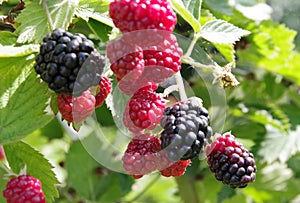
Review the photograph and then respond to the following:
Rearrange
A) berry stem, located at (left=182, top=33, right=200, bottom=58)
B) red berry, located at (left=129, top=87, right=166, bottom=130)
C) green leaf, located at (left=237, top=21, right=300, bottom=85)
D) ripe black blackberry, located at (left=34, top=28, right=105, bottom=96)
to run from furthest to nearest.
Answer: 1. green leaf, located at (left=237, top=21, right=300, bottom=85)
2. berry stem, located at (left=182, top=33, right=200, bottom=58)
3. red berry, located at (left=129, top=87, right=166, bottom=130)
4. ripe black blackberry, located at (left=34, top=28, right=105, bottom=96)

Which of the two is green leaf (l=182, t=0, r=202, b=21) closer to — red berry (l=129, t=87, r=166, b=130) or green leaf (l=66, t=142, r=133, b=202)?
red berry (l=129, t=87, r=166, b=130)

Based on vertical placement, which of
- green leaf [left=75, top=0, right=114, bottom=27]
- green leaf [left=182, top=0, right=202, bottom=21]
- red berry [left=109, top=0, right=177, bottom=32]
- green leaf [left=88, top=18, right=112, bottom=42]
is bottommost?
green leaf [left=88, top=18, right=112, bottom=42]

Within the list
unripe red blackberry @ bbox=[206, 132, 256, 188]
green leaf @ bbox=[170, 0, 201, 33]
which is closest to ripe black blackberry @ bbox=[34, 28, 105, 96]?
green leaf @ bbox=[170, 0, 201, 33]

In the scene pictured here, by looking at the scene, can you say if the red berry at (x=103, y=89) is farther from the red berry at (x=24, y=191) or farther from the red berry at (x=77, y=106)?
the red berry at (x=24, y=191)

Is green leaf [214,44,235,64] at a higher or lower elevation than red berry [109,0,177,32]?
lower

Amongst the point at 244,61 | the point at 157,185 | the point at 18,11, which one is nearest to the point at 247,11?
the point at 244,61

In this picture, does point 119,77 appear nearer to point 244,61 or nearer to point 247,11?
point 247,11

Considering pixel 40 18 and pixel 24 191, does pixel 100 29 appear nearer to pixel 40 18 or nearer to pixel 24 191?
pixel 40 18
